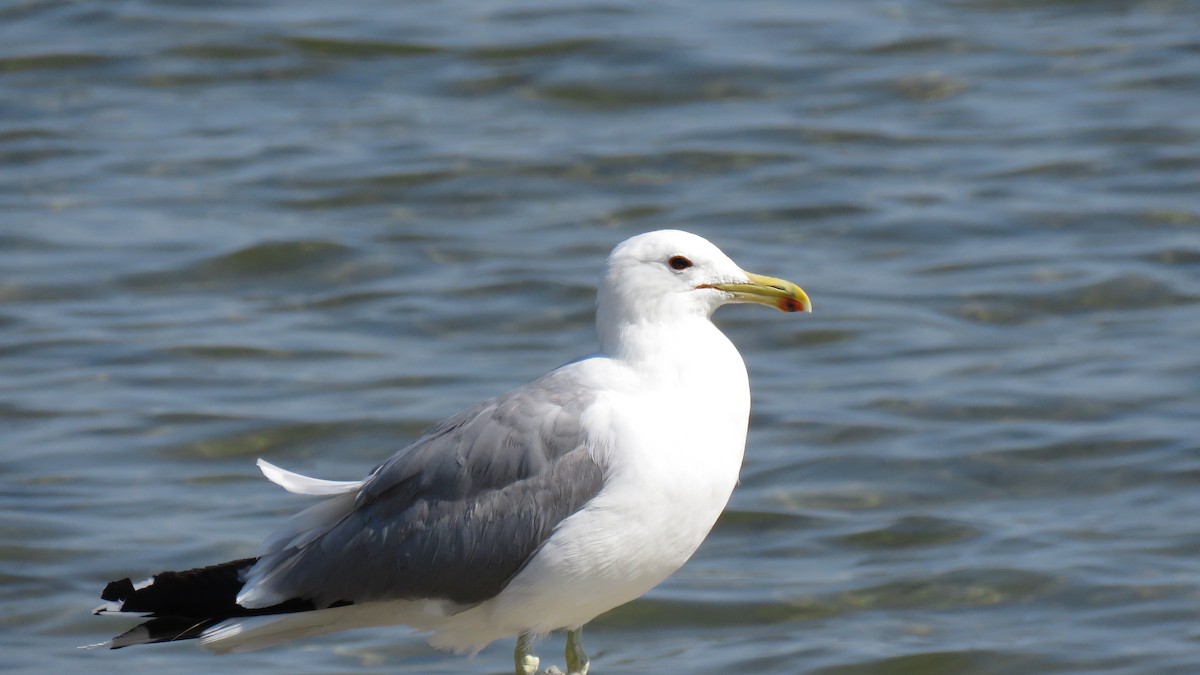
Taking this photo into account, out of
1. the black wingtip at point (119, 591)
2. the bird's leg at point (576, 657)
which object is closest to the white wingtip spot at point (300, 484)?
the black wingtip at point (119, 591)

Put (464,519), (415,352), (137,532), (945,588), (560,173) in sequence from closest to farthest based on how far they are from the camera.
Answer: (464,519) → (945,588) → (137,532) → (415,352) → (560,173)

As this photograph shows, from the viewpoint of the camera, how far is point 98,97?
14320 mm

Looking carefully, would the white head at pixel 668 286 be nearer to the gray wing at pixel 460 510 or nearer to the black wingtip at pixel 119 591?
the gray wing at pixel 460 510

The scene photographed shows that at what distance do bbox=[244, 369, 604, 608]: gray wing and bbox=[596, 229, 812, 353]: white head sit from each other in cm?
26

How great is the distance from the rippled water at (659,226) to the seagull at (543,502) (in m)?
1.61

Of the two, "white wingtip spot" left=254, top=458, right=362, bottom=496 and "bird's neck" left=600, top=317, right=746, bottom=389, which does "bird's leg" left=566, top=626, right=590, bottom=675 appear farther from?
"bird's neck" left=600, top=317, right=746, bottom=389

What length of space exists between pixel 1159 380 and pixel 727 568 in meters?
2.85

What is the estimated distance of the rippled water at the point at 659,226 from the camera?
7.71m

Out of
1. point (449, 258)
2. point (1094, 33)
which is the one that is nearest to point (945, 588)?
point (449, 258)

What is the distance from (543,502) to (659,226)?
245 inches

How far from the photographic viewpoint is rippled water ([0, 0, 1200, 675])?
771 centimetres

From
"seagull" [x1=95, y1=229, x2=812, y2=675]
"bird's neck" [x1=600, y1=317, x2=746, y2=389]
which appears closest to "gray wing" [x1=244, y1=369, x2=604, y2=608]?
"seagull" [x1=95, y1=229, x2=812, y2=675]

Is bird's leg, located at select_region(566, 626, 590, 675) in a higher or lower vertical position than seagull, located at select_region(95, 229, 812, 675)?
lower

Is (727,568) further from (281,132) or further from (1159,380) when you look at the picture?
(281,132)
